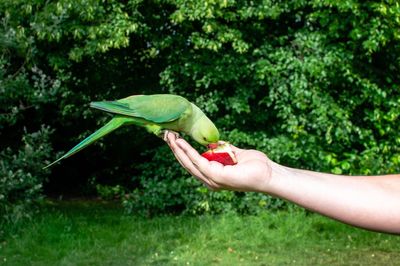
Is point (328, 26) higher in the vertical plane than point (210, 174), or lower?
higher

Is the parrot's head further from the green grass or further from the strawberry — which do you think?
the green grass

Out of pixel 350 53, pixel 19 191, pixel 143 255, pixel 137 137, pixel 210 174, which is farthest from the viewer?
pixel 137 137

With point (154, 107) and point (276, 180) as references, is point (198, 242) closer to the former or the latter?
point (154, 107)

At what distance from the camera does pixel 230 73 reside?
23.6ft

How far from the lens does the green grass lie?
5.47 m

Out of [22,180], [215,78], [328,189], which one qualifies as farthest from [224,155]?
[215,78]

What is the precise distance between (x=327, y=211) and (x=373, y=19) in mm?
5457

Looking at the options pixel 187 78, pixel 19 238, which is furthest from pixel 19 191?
pixel 187 78

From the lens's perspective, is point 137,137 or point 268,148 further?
point 137,137

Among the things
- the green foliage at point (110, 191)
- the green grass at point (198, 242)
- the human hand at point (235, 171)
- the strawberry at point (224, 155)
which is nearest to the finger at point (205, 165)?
the human hand at point (235, 171)

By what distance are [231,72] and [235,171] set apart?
527 cm

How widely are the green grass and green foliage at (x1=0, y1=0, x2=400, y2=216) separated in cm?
66

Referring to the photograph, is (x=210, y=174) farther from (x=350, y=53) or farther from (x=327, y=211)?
(x=350, y=53)

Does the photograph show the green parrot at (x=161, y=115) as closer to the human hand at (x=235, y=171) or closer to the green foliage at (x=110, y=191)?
the human hand at (x=235, y=171)
